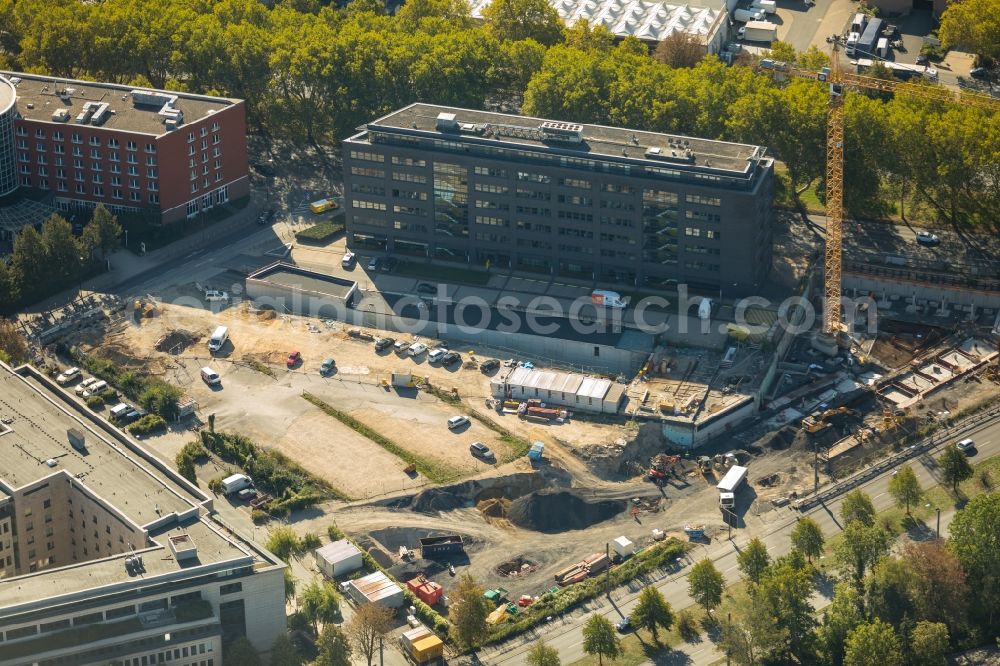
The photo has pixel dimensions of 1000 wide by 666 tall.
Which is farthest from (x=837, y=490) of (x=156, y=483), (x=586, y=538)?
(x=156, y=483)

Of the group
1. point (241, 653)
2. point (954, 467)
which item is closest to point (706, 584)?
point (954, 467)

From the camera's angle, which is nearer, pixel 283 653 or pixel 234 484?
pixel 283 653

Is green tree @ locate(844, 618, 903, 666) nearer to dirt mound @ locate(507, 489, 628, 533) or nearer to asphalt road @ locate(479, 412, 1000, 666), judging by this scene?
asphalt road @ locate(479, 412, 1000, 666)

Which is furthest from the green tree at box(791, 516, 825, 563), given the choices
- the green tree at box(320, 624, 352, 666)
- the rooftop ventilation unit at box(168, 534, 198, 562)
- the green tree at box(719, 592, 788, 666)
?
the rooftop ventilation unit at box(168, 534, 198, 562)

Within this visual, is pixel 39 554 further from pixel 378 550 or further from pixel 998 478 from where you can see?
pixel 998 478

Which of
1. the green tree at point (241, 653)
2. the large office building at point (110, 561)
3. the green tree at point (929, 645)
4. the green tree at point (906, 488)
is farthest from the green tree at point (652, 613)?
the green tree at point (241, 653)

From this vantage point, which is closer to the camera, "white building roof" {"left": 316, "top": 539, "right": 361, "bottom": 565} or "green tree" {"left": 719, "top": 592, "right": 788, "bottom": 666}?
"green tree" {"left": 719, "top": 592, "right": 788, "bottom": 666}

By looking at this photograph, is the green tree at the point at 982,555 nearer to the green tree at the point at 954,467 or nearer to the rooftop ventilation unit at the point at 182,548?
the green tree at the point at 954,467

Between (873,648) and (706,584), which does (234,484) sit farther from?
(873,648)
